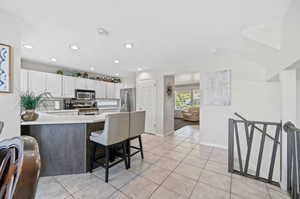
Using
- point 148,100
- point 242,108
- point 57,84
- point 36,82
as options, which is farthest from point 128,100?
point 242,108

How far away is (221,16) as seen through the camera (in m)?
1.62

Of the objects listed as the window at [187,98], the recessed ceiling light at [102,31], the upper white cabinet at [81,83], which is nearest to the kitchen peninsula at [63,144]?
the recessed ceiling light at [102,31]

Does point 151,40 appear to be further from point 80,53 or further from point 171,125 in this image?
point 171,125

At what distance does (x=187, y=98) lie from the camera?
354 inches

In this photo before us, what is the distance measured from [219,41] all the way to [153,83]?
247cm

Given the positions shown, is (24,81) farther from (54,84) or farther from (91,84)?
(91,84)

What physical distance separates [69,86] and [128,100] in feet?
7.05

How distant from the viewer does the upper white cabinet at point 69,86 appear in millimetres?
4035

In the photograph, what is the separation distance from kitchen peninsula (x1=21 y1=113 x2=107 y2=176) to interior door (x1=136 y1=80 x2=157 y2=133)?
102 inches

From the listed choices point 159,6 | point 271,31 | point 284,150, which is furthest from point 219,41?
point 284,150

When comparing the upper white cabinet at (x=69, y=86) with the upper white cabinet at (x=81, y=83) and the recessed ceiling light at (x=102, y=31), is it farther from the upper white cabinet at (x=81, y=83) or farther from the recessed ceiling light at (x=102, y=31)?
the recessed ceiling light at (x=102, y=31)

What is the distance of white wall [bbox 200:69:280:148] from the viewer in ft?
8.77

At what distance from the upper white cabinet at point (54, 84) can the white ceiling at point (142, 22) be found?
1.06m

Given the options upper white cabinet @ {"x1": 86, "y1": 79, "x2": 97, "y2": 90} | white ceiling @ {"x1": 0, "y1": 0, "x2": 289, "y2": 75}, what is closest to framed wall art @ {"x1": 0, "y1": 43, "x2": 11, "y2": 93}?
white ceiling @ {"x1": 0, "y1": 0, "x2": 289, "y2": 75}
